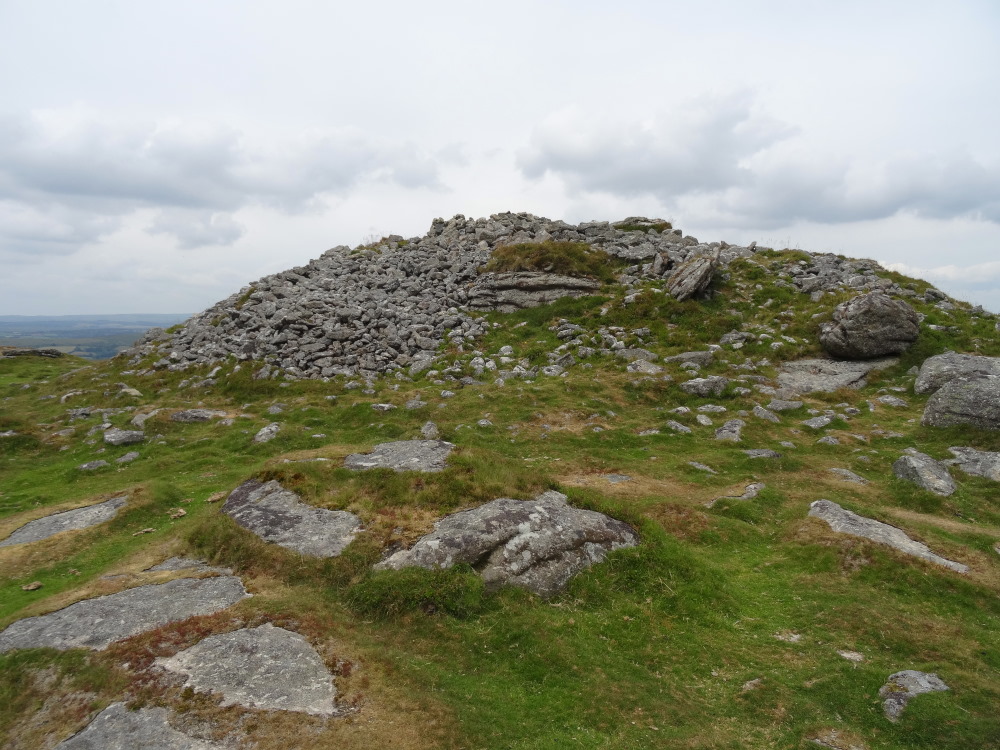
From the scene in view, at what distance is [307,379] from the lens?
35.7 m

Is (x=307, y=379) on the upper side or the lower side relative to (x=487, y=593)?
upper

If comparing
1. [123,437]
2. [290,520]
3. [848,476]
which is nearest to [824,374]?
[848,476]

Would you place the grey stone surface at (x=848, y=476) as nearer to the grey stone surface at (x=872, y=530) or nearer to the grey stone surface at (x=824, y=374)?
the grey stone surface at (x=872, y=530)

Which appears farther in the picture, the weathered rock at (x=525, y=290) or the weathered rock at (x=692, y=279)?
the weathered rock at (x=525, y=290)

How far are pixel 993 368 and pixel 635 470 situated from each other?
75.8 ft

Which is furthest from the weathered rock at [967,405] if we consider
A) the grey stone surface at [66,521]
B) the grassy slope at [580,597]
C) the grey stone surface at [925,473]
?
the grey stone surface at [66,521]

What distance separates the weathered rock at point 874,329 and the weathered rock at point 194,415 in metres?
39.0

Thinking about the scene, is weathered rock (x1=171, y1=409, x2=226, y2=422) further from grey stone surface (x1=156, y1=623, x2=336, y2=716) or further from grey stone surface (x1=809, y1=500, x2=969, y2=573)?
grey stone surface (x1=809, y1=500, x2=969, y2=573)

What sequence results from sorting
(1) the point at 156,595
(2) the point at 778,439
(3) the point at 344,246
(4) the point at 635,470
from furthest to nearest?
(3) the point at 344,246 → (2) the point at 778,439 → (4) the point at 635,470 → (1) the point at 156,595

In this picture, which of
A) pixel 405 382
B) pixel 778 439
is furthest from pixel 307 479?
pixel 778 439

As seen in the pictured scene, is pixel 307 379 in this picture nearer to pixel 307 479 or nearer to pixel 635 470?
pixel 307 479

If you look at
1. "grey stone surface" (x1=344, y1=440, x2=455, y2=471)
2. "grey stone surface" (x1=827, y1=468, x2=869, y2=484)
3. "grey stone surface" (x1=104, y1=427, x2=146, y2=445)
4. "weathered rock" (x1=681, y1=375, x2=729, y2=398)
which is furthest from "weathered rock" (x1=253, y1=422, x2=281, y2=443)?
"grey stone surface" (x1=827, y1=468, x2=869, y2=484)

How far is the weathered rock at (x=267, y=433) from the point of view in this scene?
27.2m

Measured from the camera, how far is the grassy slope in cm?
1001
